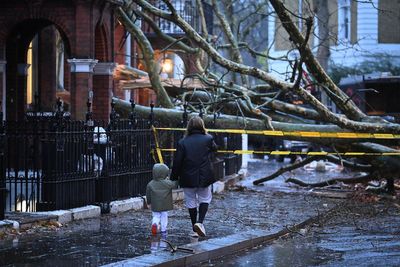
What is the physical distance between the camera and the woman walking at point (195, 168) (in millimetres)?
11016

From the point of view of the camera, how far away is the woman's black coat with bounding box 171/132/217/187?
433 inches

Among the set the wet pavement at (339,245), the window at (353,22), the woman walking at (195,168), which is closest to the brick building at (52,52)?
the wet pavement at (339,245)

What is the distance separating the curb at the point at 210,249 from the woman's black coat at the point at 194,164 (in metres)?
0.83

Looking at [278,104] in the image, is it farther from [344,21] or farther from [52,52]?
[344,21]

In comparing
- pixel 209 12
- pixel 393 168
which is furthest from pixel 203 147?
pixel 209 12

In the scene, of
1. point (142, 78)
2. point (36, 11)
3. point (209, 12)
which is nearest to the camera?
point (36, 11)

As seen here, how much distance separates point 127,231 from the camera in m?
11.6

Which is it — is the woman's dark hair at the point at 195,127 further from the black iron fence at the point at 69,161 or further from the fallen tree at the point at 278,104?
the fallen tree at the point at 278,104

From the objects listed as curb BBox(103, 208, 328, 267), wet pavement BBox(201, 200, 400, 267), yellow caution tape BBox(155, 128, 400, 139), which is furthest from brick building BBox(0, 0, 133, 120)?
curb BBox(103, 208, 328, 267)

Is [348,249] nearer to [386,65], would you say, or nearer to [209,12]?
[209,12]

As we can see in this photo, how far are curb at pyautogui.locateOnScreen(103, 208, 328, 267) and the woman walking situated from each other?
0.48 metres

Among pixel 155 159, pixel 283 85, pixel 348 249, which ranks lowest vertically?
pixel 348 249

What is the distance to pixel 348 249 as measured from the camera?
1096 centimetres

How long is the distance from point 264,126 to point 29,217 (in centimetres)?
745
